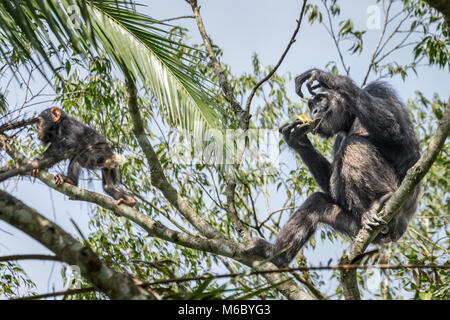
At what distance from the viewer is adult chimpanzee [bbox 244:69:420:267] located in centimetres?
Result: 480

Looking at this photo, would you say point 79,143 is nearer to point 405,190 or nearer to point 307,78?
point 307,78

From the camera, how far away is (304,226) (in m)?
4.78

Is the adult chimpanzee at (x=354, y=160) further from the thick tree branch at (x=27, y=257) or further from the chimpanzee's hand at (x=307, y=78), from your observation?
the thick tree branch at (x=27, y=257)

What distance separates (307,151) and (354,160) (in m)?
0.59

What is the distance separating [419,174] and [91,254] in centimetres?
257

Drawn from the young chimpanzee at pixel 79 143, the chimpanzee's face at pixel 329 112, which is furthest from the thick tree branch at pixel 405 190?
the young chimpanzee at pixel 79 143

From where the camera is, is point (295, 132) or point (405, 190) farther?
point (295, 132)

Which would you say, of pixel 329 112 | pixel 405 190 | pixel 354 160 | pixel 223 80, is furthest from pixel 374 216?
pixel 223 80

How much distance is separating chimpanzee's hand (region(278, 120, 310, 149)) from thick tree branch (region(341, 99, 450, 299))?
55.2 inches

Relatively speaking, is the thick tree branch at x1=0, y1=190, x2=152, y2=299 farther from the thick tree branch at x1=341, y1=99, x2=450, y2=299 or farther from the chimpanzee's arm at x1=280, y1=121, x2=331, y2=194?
the chimpanzee's arm at x1=280, y1=121, x2=331, y2=194

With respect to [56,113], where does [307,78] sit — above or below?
below
